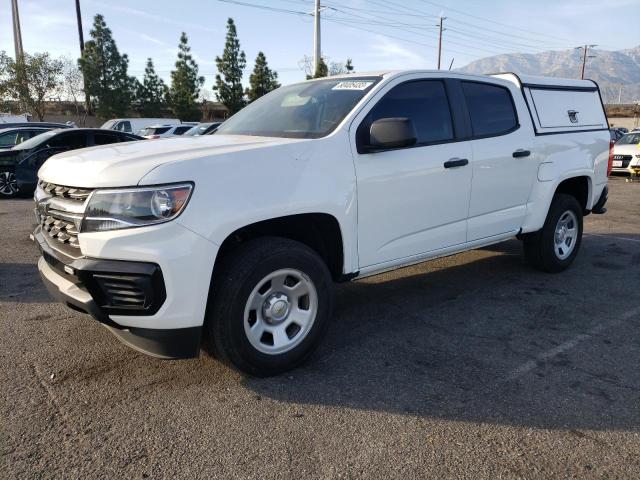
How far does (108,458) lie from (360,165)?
2252mm

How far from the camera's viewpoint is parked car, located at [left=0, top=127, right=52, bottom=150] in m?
12.8

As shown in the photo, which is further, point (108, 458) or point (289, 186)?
point (289, 186)

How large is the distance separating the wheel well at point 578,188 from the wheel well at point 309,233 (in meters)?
3.21

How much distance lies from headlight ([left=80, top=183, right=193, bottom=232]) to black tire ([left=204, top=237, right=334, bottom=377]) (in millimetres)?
482

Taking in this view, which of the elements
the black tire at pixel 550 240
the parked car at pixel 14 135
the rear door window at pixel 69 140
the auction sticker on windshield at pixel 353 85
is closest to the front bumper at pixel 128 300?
the auction sticker on windshield at pixel 353 85

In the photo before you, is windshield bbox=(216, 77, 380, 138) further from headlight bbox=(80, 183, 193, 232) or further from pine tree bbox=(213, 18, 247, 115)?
pine tree bbox=(213, 18, 247, 115)

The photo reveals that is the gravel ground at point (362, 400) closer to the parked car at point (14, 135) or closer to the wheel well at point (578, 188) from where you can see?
the wheel well at point (578, 188)

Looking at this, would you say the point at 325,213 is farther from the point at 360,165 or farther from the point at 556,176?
the point at 556,176

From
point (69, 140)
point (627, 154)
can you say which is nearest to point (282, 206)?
point (69, 140)

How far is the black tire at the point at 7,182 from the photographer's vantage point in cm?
1141

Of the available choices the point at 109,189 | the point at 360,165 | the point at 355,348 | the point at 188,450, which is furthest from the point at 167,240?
the point at 355,348

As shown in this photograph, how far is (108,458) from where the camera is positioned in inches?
98.4

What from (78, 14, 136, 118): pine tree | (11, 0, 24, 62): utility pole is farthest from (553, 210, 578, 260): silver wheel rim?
(78, 14, 136, 118): pine tree

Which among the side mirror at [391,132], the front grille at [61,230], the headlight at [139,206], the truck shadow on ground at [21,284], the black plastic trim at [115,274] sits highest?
the side mirror at [391,132]
